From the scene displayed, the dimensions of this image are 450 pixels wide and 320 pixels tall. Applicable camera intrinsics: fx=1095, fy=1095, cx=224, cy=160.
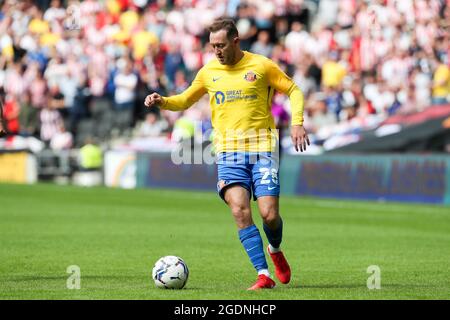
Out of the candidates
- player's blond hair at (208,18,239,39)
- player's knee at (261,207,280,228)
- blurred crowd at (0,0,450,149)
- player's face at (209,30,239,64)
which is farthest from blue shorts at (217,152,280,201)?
blurred crowd at (0,0,450,149)

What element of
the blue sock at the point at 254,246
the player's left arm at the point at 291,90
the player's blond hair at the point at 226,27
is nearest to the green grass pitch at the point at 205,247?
the blue sock at the point at 254,246

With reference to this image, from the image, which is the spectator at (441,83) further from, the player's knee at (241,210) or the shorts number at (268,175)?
the player's knee at (241,210)

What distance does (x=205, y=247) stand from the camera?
1438 centimetres

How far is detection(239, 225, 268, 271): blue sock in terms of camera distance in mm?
9617

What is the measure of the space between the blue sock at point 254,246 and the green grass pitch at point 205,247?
0.31 m

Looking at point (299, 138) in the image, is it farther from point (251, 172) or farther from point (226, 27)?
point (226, 27)

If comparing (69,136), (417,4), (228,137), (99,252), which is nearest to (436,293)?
(228,137)

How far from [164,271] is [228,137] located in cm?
135

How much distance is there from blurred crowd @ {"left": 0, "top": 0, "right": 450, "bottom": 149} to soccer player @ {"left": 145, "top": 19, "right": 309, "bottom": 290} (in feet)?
50.4

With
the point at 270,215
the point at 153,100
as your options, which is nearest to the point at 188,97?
the point at 153,100

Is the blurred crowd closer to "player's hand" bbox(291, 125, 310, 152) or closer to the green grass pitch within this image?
the green grass pitch

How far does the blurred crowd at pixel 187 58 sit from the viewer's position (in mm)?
26156

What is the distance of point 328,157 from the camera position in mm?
24453
